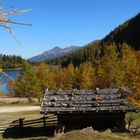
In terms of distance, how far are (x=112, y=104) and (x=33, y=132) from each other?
691cm

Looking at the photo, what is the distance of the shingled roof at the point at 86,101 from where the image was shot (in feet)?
87.4

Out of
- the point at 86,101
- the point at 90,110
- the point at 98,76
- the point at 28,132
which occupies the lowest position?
the point at 28,132

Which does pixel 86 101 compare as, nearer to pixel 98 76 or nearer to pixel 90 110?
pixel 90 110

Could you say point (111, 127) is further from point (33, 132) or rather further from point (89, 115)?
point (33, 132)

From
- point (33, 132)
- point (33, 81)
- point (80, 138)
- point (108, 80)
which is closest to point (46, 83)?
point (33, 81)

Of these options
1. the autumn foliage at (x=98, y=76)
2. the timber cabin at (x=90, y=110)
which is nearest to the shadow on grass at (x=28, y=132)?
the timber cabin at (x=90, y=110)

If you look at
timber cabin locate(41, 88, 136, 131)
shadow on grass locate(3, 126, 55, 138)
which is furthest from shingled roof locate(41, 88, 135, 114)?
shadow on grass locate(3, 126, 55, 138)

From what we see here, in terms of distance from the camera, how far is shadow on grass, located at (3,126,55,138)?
94.8 ft

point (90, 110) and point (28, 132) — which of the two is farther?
point (28, 132)

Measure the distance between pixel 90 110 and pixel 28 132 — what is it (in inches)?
255

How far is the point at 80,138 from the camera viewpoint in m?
17.5

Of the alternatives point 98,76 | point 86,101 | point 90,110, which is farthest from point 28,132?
point 98,76

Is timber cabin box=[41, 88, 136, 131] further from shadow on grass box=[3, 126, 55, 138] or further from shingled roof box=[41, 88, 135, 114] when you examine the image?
shadow on grass box=[3, 126, 55, 138]

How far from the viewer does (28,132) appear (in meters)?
30.6
